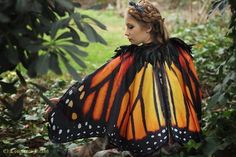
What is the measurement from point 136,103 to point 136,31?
0.37m

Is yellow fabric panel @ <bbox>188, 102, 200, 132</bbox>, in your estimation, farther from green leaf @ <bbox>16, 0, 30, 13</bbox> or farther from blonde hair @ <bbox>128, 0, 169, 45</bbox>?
green leaf @ <bbox>16, 0, 30, 13</bbox>

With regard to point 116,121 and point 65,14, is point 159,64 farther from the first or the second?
point 65,14

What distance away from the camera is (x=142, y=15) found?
9.10 ft

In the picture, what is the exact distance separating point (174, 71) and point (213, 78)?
6.71 feet

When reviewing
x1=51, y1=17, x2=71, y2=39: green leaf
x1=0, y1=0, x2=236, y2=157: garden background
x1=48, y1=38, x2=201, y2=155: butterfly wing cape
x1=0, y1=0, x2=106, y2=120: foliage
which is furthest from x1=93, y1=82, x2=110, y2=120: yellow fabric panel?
x1=51, y1=17, x2=71, y2=39: green leaf

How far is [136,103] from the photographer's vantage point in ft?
8.90

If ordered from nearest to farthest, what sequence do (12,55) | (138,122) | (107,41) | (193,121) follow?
1. (12,55)
2. (138,122)
3. (193,121)
4. (107,41)

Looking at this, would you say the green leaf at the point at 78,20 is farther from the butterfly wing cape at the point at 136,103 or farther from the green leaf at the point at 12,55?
the butterfly wing cape at the point at 136,103

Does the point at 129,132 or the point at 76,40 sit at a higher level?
the point at 76,40

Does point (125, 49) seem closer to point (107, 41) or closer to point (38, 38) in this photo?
point (38, 38)

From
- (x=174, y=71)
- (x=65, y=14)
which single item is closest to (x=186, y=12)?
(x=174, y=71)

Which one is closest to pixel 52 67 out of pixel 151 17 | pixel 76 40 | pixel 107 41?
pixel 76 40

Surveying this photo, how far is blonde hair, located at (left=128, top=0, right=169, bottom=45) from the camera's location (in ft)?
9.11

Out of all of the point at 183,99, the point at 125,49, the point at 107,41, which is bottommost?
the point at 107,41
